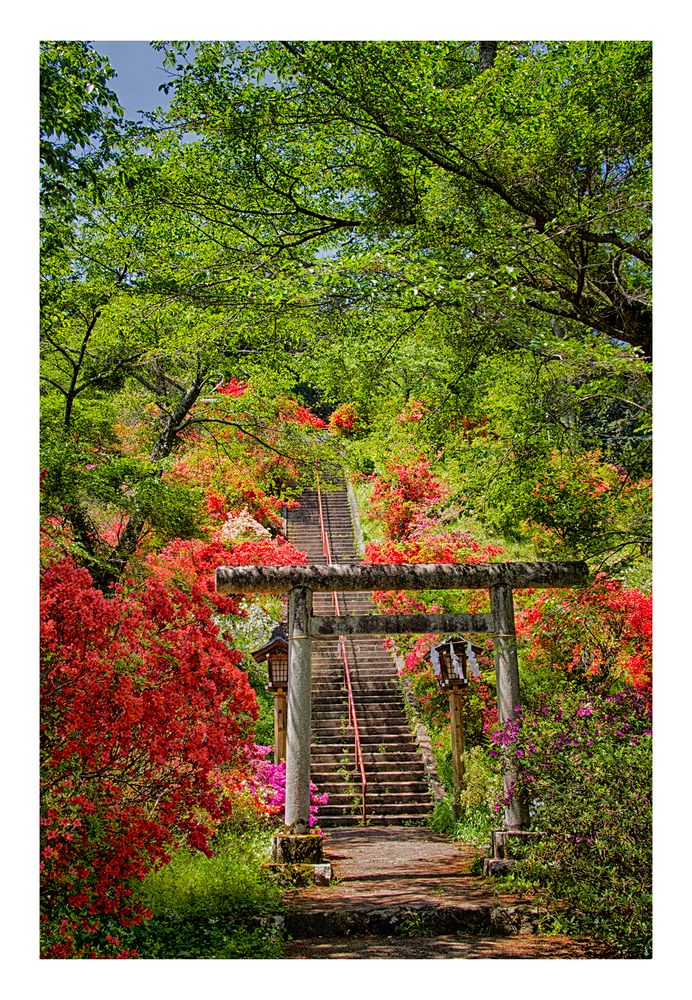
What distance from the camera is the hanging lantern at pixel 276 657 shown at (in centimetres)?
700

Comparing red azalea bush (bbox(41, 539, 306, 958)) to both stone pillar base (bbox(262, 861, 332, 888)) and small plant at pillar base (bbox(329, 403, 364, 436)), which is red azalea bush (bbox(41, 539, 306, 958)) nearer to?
stone pillar base (bbox(262, 861, 332, 888))

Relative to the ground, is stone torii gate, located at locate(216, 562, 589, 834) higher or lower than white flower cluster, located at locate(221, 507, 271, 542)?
lower

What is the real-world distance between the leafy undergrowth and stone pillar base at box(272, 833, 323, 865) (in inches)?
7.0

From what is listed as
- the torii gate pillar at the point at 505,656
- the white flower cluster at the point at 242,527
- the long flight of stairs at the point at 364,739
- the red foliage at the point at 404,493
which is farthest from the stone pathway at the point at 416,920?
the red foliage at the point at 404,493

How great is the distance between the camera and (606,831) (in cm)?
389

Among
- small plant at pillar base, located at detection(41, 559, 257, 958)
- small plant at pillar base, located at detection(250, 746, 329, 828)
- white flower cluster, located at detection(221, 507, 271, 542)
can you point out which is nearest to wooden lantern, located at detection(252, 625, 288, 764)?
small plant at pillar base, located at detection(250, 746, 329, 828)

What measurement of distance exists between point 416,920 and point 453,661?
365 centimetres

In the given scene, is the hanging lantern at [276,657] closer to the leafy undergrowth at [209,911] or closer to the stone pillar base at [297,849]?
the stone pillar base at [297,849]

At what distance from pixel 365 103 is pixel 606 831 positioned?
14.4ft

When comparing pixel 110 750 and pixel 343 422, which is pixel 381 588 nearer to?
pixel 110 750

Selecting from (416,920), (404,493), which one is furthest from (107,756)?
(404,493)

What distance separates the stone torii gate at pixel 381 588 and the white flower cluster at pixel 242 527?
19.7 feet

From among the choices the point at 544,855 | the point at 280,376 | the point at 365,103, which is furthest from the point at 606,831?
the point at 280,376

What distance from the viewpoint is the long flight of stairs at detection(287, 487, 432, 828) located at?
27.9ft
